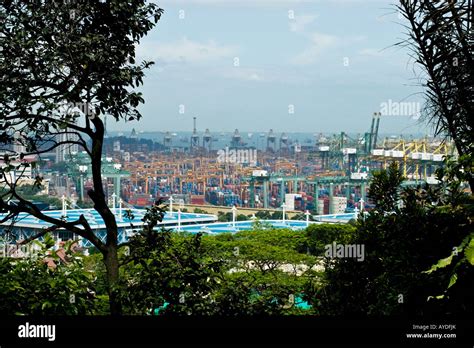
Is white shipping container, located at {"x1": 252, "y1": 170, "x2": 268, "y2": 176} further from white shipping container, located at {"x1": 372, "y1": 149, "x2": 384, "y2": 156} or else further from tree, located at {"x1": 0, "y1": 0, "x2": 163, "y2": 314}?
tree, located at {"x1": 0, "y1": 0, "x2": 163, "y2": 314}

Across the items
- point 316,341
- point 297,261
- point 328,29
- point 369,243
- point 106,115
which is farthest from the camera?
point 297,261

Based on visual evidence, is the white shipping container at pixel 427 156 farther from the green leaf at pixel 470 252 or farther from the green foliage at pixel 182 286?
the green leaf at pixel 470 252

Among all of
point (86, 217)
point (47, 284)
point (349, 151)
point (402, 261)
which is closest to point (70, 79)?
point (47, 284)

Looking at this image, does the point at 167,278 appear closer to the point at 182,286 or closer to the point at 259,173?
the point at 182,286

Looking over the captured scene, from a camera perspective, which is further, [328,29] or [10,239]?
[328,29]

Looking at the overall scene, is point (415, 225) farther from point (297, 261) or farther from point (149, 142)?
point (297, 261)

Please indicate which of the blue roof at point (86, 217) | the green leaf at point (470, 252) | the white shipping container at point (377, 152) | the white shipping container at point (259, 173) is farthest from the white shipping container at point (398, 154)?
the green leaf at point (470, 252)

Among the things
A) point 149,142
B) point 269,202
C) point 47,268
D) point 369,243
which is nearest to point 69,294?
point 47,268
